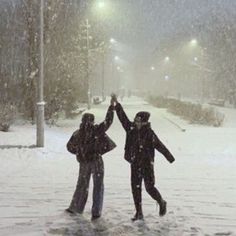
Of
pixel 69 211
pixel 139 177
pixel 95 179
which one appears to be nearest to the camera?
pixel 139 177

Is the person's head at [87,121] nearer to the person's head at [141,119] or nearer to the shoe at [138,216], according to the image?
the person's head at [141,119]

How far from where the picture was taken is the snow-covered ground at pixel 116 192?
26.0 feet

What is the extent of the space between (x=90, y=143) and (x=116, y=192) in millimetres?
2616

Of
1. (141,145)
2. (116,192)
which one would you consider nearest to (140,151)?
(141,145)

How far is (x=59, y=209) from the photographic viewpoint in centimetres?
905

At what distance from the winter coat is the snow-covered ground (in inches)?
38.7

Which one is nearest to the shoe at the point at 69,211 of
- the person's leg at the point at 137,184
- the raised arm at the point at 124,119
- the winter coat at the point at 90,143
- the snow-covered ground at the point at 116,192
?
the snow-covered ground at the point at 116,192

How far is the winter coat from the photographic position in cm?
826

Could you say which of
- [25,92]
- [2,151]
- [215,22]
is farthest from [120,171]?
[215,22]

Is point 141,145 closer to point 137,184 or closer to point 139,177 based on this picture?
point 139,177

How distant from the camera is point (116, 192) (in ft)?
34.8

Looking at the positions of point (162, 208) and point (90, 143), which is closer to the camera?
point (90, 143)

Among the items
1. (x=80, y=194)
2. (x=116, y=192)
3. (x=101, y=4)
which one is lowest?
(x=116, y=192)

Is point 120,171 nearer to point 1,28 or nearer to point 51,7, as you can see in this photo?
point 51,7
